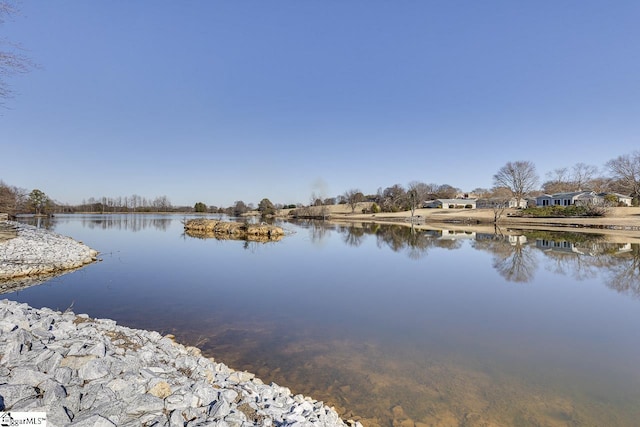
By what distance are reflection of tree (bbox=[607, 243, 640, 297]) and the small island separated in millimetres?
22543

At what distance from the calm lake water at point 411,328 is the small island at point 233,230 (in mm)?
15751

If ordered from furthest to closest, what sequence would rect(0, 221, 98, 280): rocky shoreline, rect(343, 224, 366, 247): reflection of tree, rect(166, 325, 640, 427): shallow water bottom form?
rect(343, 224, 366, 247): reflection of tree, rect(0, 221, 98, 280): rocky shoreline, rect(166, 325, 640, 427): shallow water bottom

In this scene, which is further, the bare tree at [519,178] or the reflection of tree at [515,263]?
the bare tree at [519,178]

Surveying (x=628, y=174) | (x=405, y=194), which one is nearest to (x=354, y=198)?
(x=405, y=194)

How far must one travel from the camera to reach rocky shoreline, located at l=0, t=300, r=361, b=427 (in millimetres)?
2625

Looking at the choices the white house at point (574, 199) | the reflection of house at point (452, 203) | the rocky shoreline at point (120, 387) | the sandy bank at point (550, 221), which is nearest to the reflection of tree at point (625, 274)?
the rocky shoreline at point (120, 387)

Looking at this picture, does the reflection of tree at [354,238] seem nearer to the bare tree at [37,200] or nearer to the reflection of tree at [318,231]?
the reflection of tree at [318,231]

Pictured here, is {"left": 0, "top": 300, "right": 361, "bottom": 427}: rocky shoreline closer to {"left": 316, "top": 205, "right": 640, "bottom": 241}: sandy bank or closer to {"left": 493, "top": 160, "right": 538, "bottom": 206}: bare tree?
{"left": 316, "top": 205, "right": 640, "bottom": 241}: sandy bank

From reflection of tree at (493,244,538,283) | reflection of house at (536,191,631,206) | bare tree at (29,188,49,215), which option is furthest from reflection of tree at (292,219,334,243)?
bare tree at (29,188,49,215)

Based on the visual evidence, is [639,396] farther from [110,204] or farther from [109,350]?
[110,204]

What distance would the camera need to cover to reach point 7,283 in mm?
9867

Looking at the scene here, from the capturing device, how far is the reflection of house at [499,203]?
2125 inches

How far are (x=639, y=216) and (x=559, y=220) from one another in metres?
9.04

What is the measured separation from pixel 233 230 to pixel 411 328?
2900cm
